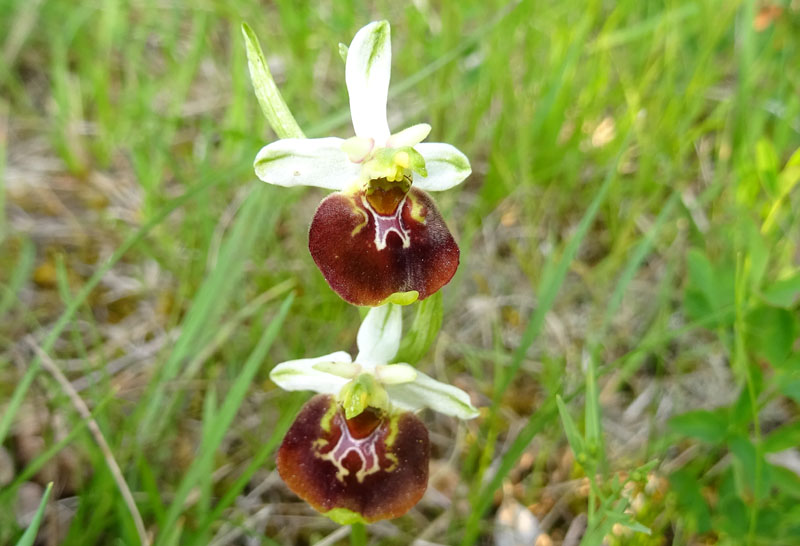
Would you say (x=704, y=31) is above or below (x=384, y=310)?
above

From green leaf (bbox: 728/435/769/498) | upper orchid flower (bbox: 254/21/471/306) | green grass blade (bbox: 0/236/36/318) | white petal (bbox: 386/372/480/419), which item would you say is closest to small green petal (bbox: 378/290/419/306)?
upper orchid flower (bbox: 254/21/471/306)

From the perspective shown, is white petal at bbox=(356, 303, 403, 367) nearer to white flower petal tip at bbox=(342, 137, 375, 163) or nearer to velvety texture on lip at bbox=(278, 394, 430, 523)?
velvety texture on lip at bbox=(278, 394, 430, 523)

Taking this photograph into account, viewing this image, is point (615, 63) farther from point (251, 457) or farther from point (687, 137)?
point (251, 457)

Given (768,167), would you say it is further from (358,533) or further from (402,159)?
(358,533)

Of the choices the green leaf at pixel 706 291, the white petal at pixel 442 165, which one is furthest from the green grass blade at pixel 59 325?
the green leaf at pixel 706 291

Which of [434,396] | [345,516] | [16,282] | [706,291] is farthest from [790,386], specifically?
[16,282]

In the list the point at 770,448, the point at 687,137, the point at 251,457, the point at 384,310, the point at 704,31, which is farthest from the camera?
the point at 704,31

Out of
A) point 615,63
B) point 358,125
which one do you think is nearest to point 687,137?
point 615,63
